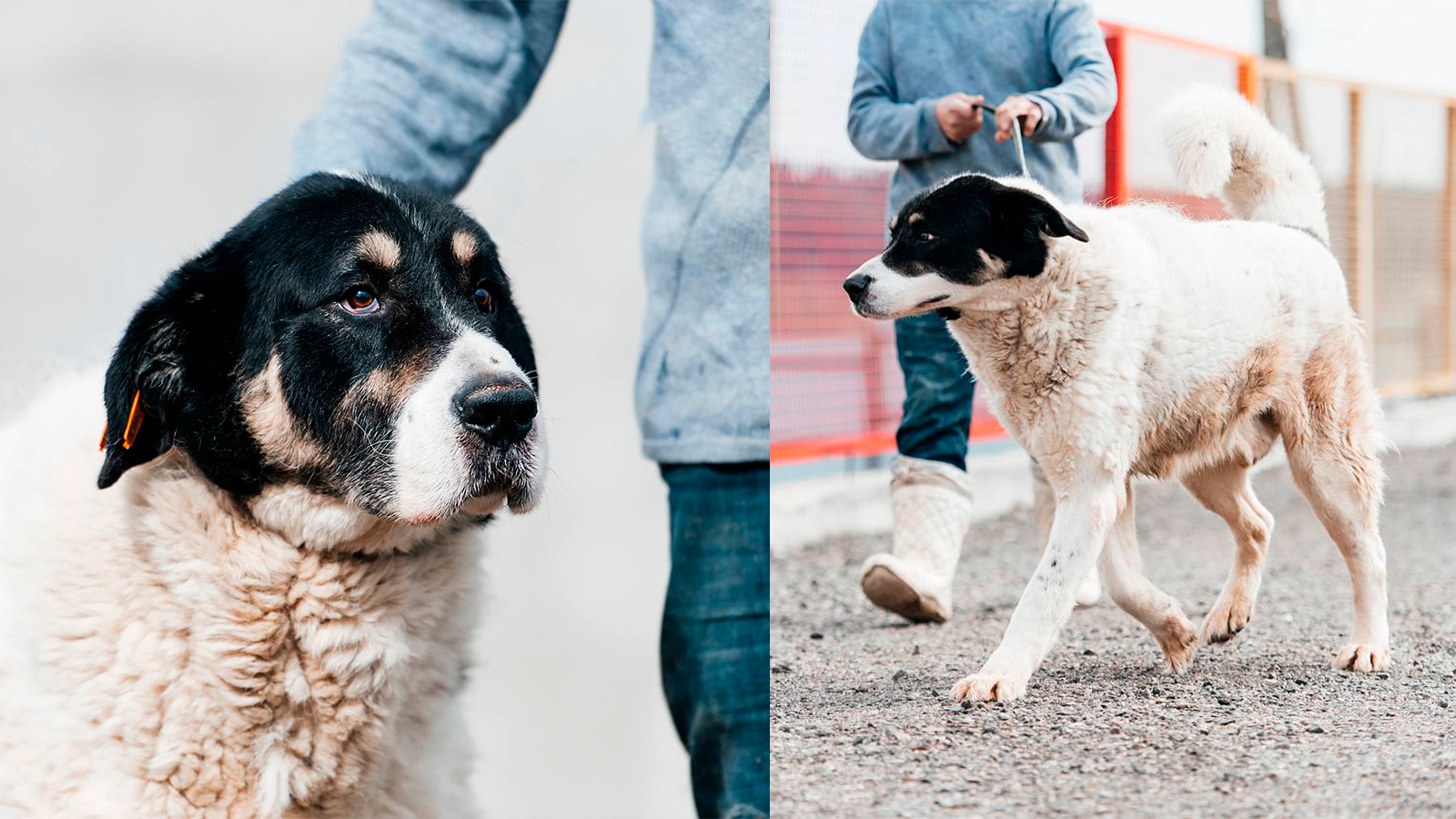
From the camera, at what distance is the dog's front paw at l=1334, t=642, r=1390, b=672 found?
2.38 meters

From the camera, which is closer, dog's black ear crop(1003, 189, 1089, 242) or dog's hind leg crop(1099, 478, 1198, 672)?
dog's black ear crop(1003, 189, 1089, 242)

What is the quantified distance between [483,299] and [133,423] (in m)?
0.82

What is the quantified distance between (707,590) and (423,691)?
85 cm

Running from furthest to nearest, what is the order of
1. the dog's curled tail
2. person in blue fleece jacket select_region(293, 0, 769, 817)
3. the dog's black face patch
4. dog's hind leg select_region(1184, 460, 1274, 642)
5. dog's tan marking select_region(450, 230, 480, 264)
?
person in blue fleece jacket select_region(293, 0, 769, 817), dog's tan marking select_region(450, 230, 480, 264), dog's hind leg select_region(1184, 460, 1274, 642), the dog's curled tail, the dog's black face patch

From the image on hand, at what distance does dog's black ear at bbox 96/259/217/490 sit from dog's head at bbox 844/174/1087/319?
153 cm

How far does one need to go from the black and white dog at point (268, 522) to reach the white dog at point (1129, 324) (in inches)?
38.4

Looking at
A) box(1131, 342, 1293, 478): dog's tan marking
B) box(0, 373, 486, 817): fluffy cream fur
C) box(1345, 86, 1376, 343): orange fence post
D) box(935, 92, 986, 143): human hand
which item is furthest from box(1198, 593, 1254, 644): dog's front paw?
box(0, 373, 486, 817): fluffy cream fur

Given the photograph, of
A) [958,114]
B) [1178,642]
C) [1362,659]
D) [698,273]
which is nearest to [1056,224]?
[958,114]

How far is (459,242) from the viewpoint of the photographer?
9.21ft

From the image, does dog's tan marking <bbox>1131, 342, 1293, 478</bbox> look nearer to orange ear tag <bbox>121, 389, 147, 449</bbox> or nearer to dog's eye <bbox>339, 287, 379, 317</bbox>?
dog's eye <bbox>339, 287, 379, 317</bbox>

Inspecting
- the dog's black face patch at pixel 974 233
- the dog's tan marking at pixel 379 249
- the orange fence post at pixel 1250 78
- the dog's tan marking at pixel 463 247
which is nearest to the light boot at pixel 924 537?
the dog's black face patch at pixel 974 233

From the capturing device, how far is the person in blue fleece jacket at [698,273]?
10.4ft

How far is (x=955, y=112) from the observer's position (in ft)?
7.17

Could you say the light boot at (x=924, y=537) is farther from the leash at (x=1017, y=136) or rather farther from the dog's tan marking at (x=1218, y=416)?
the leash at (x=1017, y=136)
